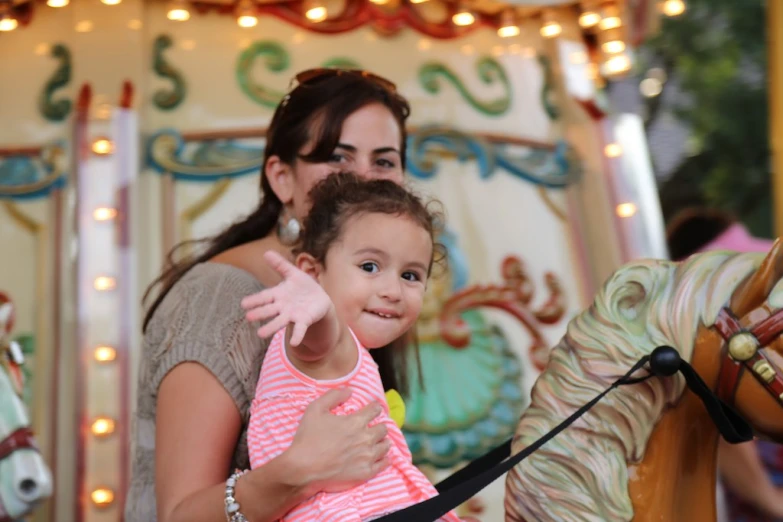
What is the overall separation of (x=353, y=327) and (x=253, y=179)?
1879 mm

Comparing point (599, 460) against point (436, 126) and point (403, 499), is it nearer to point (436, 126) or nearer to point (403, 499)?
point (403, 499)

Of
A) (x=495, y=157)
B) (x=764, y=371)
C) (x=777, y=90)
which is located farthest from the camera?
(x=777, y=90)

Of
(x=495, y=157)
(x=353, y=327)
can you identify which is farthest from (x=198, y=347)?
(x=495, y=157)

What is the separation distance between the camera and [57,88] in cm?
347

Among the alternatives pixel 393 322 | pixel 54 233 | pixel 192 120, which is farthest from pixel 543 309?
pixel 393 322

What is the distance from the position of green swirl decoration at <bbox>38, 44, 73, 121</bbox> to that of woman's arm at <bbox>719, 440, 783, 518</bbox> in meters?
2.10

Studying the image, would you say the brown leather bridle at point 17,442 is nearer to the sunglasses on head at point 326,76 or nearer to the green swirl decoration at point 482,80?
the sunglasses on head at point 326,76

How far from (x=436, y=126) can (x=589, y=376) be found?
2118 millimetres

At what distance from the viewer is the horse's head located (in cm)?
145

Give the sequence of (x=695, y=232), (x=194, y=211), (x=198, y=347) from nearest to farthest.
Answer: (x=198, y=347)
(x=194, y=211)
(x=695, y=232)

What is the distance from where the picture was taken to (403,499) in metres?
1.54

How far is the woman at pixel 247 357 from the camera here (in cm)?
149

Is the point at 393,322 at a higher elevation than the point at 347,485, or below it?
higher

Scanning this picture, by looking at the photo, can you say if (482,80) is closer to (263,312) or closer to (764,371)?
(764,371)
